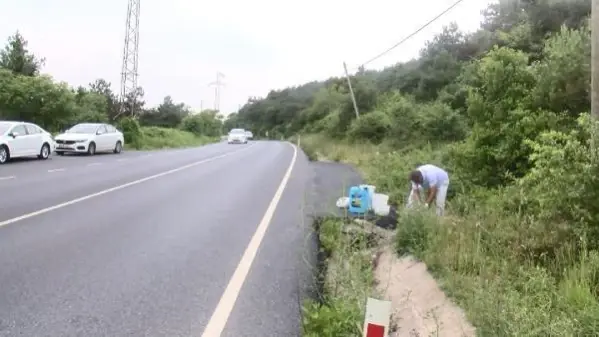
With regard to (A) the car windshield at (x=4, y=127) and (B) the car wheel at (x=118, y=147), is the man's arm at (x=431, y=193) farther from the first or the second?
(B) the car wheel at (x=118, y=147)

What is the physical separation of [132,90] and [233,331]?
149ft

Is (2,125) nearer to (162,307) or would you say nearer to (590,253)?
(162,307)

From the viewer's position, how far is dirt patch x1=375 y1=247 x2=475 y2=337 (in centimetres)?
439

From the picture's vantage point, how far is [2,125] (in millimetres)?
21188

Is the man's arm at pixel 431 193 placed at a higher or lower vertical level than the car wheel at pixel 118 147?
higher

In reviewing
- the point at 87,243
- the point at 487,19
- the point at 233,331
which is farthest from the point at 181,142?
the point at 233,331

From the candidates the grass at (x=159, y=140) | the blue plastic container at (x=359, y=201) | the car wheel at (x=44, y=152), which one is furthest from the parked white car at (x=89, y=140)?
the blue plastic container at (x=359, y=201)

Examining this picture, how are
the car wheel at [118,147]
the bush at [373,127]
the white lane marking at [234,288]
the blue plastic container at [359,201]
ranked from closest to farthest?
1. the white lane marking at [234,288]
2. the blue plastic container at [359,201]
3. the car wheel at [118,147]
4. the bush at [373,127]

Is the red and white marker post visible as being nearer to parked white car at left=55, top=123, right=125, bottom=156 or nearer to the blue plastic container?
the blue plastic container

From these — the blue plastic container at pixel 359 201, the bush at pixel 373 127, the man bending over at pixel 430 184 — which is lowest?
the blue plastic container at pixel 359 201

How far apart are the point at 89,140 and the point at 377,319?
2580 cm

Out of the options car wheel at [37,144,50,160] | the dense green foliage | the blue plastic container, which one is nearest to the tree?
the dense green foliage

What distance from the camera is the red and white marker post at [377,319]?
10.7 ft

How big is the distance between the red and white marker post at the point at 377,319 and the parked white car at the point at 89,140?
25.3 m
